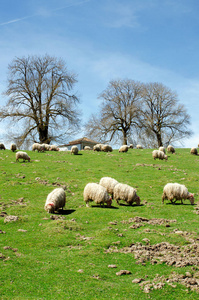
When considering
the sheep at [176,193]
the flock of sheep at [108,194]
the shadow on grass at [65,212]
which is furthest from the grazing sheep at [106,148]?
the shadow on grass at [65,212]

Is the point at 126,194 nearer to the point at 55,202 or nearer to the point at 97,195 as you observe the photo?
the point at 97,195

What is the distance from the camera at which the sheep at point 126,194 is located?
56.7ft

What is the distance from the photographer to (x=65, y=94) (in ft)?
186

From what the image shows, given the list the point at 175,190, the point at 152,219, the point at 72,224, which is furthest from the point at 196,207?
the point at 72,224

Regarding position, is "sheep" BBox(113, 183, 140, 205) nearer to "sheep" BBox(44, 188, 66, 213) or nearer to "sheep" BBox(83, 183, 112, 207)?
"sheep" BBox(83, 183, 112, 207)

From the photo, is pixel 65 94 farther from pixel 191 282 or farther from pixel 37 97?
pixel 191 282

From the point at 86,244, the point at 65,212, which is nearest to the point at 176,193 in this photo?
the point at 65,212

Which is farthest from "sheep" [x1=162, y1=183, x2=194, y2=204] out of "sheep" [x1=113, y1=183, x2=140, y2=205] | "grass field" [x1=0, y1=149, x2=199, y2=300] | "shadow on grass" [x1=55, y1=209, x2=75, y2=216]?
"shadow on grass" [x1=55, y1=209, x2=75, y2=216]

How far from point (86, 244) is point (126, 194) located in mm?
6516

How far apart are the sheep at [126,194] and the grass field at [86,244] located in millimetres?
506

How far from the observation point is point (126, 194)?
1728 cm

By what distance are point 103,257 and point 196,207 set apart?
28.2ft

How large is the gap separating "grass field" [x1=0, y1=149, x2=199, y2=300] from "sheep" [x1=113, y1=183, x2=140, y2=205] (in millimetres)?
506

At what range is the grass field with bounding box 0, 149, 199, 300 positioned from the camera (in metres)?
8.02
